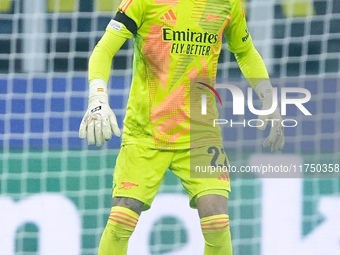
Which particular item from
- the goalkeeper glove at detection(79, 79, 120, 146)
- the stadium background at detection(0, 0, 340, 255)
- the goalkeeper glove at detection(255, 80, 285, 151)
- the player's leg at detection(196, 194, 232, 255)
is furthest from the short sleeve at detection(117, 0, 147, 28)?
the stadium background at detection(0, 0, 340, 255)

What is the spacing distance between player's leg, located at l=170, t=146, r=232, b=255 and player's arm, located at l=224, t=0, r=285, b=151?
26cm

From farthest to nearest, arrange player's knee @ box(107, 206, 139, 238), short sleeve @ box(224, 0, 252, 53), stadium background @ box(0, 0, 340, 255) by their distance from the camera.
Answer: stadium background @ box(0, 0, 340, 255)
short sleeve @ box(224, 0, 252, 53)
player's knee @ box(107, 206, 139, 238)

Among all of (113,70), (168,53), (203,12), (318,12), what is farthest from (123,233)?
(318,12)

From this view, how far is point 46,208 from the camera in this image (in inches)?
169

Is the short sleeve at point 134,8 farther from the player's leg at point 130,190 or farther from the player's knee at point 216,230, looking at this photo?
the player's knee at point 216,230

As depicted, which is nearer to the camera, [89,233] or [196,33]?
[196,33]

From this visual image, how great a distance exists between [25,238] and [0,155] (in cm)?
59

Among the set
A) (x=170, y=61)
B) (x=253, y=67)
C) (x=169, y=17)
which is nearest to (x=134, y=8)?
(x=169, y=17)

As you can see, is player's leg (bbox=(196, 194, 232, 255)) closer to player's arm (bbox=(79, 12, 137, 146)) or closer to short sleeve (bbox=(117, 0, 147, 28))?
player's arm (bbox=(79, 12, 137, 146))

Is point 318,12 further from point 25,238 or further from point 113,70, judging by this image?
point 25,238

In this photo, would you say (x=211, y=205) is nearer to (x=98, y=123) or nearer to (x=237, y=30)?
(x=98, y=123)

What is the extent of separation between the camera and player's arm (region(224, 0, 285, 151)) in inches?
130

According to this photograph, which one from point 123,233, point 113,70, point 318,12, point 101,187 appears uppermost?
point 318,12

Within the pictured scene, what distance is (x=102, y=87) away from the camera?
2.97 metres
